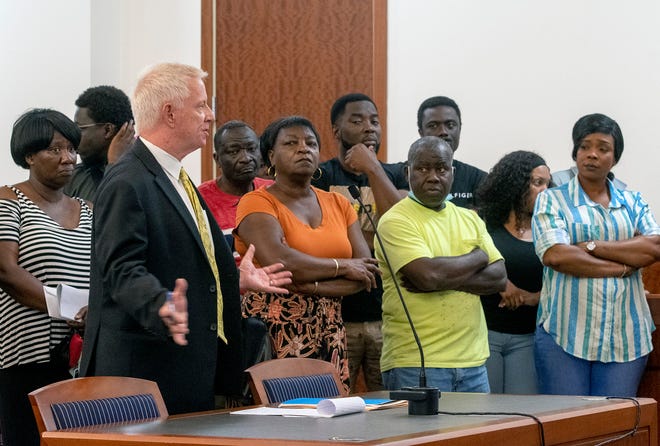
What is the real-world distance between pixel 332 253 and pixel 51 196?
103cm

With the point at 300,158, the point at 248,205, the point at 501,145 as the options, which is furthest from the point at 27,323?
the point at 501,145

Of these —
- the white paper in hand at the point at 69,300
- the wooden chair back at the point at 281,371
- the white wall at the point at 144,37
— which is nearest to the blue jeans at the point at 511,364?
the wooden chair back at the point at 281,371

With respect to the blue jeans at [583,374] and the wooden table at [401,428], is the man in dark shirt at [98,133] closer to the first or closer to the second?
the blue jeans at [583,374]

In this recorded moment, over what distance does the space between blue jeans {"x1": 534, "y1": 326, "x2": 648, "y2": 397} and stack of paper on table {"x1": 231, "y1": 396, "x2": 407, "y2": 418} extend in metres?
1.77

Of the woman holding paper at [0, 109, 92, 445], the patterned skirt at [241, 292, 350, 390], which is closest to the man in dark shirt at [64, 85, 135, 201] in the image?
the woman holding paper at [0, 109, 92, 445]

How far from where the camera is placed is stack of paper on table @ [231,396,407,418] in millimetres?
2424

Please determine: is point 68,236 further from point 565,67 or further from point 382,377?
point 565,67

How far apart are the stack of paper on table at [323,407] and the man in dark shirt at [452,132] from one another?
92.5 inches

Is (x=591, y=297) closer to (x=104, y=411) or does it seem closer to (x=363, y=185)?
(x=363, y=185)

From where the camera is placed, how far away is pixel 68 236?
3.89 meters

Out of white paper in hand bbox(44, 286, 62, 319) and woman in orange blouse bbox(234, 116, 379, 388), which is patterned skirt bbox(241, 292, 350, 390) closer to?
woman in orange blouse bbox(234, 116, 379, 388)

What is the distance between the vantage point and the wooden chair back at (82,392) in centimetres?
234

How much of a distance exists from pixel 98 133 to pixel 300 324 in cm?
140

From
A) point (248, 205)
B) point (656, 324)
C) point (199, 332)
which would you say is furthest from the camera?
point (656, 324)
